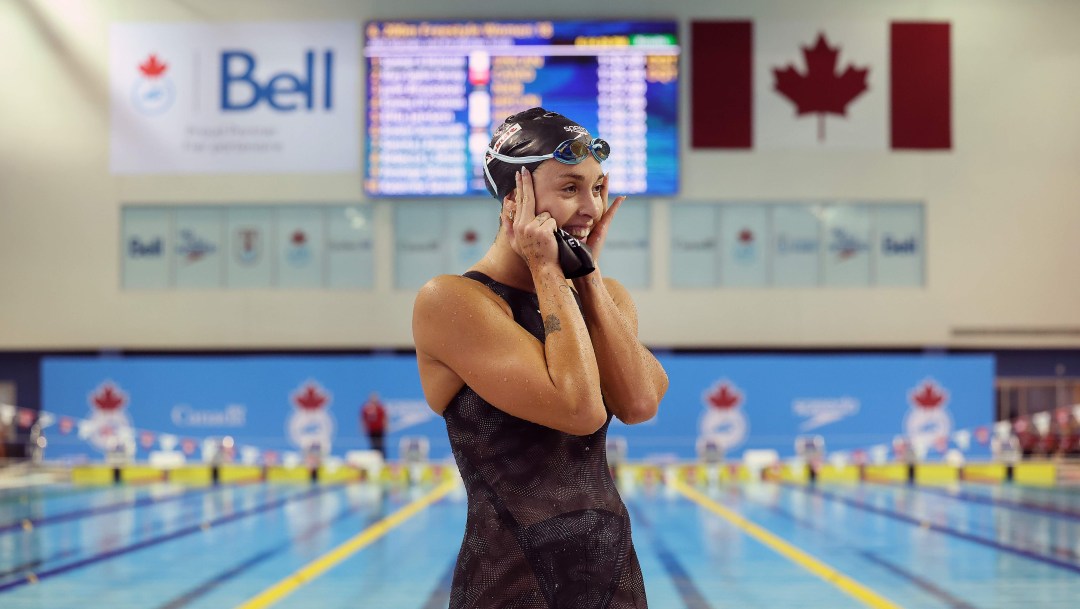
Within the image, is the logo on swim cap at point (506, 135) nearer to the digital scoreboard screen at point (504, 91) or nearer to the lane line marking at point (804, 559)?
the lane line marking at point (804, 559)

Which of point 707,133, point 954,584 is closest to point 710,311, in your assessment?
point 707,133

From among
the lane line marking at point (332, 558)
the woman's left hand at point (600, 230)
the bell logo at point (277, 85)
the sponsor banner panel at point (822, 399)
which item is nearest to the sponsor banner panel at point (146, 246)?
the bell logo at point (277, 85)

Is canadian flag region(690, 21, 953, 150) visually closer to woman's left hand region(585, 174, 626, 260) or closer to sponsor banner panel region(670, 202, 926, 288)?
sponsor banner panel region(670, 202, 926, 288)

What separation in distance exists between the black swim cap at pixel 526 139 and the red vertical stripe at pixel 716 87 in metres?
20.0

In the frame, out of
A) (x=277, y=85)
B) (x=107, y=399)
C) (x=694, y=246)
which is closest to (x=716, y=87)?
(x=694, y=246)

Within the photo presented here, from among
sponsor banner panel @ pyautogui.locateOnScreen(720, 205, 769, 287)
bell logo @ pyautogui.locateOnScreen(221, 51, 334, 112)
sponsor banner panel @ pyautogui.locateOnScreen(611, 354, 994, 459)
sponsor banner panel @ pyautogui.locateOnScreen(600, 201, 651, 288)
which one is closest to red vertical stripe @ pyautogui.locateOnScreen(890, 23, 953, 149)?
sponsor banner panel @ pyautogui.locateOnScreen(720, 205, 769, 287)

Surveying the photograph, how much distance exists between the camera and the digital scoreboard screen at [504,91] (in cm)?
2019

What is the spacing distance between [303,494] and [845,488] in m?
7.65

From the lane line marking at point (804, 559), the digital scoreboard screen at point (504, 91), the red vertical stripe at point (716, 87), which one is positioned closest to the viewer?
the lane line marking at point (804, 559)

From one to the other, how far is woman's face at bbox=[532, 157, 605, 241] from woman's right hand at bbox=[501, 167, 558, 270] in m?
0.02

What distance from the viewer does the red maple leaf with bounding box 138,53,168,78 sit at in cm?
2181

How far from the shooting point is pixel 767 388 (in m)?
21.1

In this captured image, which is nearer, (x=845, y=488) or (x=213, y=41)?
(x=845, y=488)

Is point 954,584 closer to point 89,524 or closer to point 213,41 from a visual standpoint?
point 89,524
